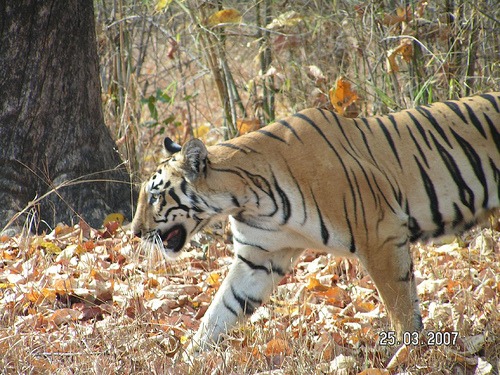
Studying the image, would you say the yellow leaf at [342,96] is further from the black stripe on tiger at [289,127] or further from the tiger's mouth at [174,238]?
the tiger's mouth at [174,238]

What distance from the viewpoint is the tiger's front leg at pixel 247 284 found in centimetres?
439

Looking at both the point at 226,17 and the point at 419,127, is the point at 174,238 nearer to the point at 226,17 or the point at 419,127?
the point at 419,127

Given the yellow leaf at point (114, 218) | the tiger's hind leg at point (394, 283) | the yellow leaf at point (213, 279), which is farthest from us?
the yellow leaf at point (114, 218)

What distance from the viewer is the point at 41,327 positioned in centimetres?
447

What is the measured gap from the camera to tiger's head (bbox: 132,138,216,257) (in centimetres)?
423

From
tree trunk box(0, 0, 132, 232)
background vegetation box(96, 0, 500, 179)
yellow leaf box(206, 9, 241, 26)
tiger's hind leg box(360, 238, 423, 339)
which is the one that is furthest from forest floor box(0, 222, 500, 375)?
yellow leaf box(206, 9, 241, 26)

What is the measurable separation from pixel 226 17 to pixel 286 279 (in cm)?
250

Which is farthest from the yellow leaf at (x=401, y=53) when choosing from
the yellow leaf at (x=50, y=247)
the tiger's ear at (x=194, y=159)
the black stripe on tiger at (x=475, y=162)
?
the yellow leaf at (x=50, y=247)

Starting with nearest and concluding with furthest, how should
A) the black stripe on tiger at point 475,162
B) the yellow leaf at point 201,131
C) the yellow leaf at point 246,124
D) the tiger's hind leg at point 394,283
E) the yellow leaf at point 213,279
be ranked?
1. the tiger's hind leg at point 394,283
2. the black stripe on tiger at point 475,162
3. the yellow leaf at point 213,279
4. the yellow leaf at point 246,124
5. the yellow leaf at point 201,131

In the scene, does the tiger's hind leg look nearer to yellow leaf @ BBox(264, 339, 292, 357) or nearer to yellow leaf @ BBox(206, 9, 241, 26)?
yellow leaf @ BBox(264, 339, 292, 357)

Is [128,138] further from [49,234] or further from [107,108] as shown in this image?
[49,234]

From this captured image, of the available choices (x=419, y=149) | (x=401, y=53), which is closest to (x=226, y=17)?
(x=401, y=53)

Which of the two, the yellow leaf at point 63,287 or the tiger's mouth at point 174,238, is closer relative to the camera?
the tiger's mouth at point 174,238

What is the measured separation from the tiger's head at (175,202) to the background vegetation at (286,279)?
1.42ft
